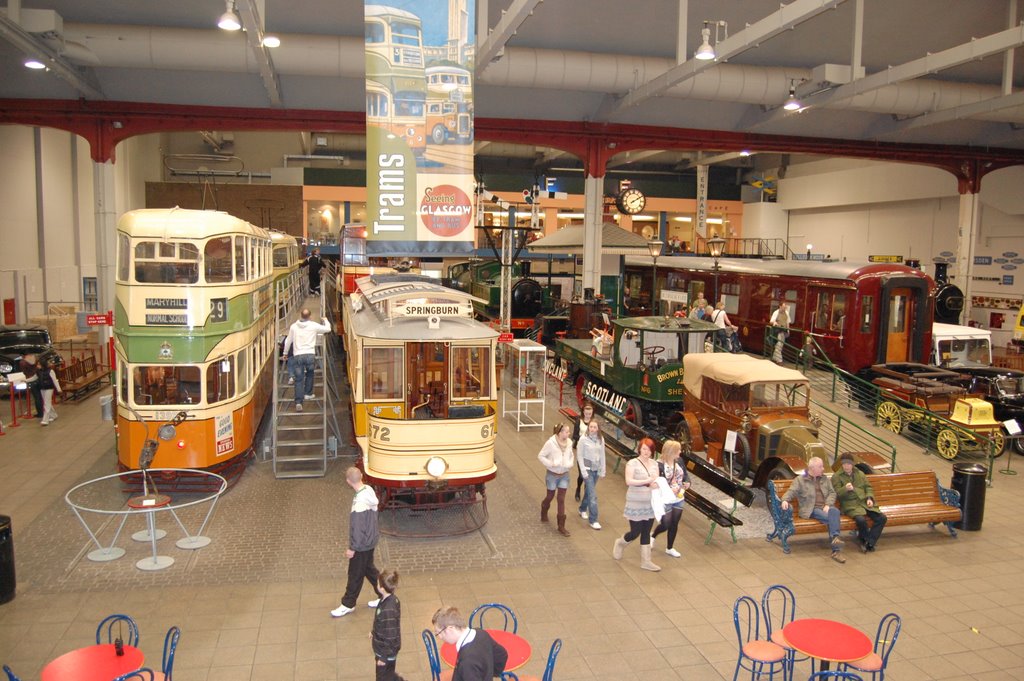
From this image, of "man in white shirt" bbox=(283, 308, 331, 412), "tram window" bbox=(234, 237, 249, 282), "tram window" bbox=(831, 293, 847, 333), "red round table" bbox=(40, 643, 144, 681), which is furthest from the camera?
"tram window" bbox=(831, 293, 847, 333)

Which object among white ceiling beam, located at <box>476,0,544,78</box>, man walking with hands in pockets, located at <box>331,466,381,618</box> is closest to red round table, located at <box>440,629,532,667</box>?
man walking with hands in pockets, located at <box>331,466,381,618</box>

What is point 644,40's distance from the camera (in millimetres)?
20797

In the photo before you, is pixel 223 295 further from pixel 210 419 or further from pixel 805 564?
pixel 805 564

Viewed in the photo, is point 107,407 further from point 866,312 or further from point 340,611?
point 866,312

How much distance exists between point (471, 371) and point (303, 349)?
440 centimetres

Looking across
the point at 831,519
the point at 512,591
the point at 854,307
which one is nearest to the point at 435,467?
the point at 512,591

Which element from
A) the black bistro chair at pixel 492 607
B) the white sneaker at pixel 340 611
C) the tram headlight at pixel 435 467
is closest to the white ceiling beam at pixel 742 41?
the tram headlight at pixel 435 467

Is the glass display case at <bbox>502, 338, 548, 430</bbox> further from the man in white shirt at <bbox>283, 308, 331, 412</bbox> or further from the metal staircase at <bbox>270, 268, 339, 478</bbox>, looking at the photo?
the man in white shirt at <bbox>283, 308, 331, 412</bbox>

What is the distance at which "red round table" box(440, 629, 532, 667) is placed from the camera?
581cm

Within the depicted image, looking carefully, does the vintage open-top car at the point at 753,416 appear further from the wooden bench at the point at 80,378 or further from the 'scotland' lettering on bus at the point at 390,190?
the wooden bench at the point at 80,378

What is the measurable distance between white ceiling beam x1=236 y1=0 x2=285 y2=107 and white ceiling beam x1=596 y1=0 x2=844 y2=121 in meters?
9.08

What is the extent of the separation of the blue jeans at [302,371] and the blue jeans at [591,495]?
652cm

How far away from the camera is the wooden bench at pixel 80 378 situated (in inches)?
747

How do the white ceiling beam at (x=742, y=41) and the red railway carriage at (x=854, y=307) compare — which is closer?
the white ceiling beam at (x=742, y=41)
